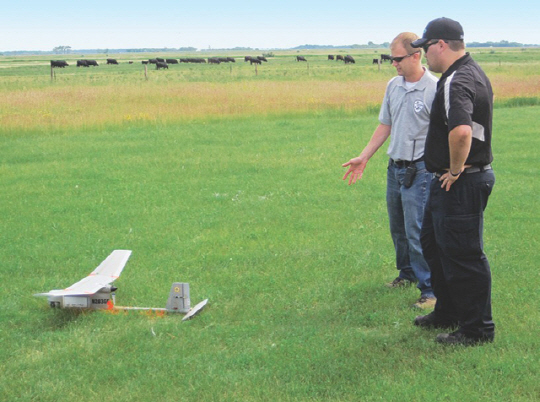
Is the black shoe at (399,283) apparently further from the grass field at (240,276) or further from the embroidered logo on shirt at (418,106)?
the embroidered logo on shirt at (418,106)

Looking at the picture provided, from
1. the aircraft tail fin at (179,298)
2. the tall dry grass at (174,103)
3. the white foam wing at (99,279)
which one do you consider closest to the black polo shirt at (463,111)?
the aircraft tail fin at (179,298)

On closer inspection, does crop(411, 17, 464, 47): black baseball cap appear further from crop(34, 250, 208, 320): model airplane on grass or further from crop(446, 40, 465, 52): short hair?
crop(34, 250, 208, 320): model airplane on grass

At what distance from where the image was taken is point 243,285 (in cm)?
688

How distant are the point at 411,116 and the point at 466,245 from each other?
155 cm

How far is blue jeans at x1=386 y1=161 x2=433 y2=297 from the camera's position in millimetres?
5844

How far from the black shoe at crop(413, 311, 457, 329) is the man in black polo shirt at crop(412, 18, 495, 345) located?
322mm

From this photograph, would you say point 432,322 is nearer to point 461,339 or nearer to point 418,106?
point 461,339

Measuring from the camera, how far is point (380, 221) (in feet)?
31.1

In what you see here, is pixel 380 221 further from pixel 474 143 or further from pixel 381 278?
pixel 474 143

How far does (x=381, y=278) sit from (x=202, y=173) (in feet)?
23.2

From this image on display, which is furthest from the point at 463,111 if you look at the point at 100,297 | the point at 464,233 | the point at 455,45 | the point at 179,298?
the point at 100,297

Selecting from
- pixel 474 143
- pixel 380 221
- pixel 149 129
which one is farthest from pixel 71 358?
pixel 149 129

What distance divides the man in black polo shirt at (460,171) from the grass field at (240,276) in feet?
1.27

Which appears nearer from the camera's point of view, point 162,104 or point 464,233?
point 464,233
